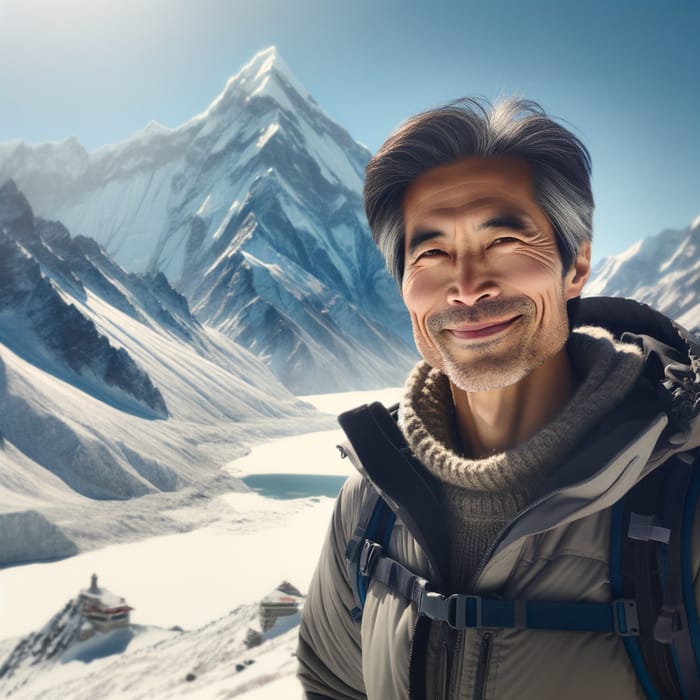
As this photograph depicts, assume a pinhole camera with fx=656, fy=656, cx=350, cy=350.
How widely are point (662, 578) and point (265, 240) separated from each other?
14751cm

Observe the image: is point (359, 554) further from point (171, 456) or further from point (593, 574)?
point (171, 456)

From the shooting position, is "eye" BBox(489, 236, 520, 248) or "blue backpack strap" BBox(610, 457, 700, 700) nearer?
"blue backpack strap" BBox(610, 457, 700, 700)

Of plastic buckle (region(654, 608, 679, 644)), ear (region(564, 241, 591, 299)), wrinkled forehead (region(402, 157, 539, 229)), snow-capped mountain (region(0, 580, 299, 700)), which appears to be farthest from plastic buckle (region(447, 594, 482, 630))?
snow-capped mountain (region(0, 580, 299, 700))

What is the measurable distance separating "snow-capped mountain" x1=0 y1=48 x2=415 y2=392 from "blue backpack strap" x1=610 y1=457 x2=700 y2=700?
113117 millimetres

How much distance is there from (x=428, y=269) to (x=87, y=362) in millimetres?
65293

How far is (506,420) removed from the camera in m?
2.08

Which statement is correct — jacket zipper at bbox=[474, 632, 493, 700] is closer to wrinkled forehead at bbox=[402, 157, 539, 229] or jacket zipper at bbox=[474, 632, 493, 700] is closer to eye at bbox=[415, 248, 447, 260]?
eye at bbox=[415, 248, 447, 260]

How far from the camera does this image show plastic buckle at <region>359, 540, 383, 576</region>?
2.05 m

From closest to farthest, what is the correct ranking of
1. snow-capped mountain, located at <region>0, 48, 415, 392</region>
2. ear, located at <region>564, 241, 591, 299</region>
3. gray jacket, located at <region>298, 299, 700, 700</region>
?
gray jacket, located at <region>298, 299, 700, 700</region>, ear, located at <region>564, 241, 591, 299</region>, snow-capped mountain, located at <region>0, 48, 415, 392</region>

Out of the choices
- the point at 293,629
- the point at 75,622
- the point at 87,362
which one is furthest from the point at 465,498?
the point at 87,362

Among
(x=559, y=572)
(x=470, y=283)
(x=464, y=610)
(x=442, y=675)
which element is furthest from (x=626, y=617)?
(x=470, y=283)

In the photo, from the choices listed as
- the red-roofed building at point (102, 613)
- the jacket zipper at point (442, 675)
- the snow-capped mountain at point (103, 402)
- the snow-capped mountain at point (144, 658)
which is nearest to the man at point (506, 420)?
the jacket zipper at point (442, 675)

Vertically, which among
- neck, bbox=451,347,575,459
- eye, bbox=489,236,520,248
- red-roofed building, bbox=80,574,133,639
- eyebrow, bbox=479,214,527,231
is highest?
red-roofed building, bbox=80,574,133,639

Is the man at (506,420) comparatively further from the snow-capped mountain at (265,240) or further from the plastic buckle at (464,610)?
the snow-capped mountain at (265,240)
